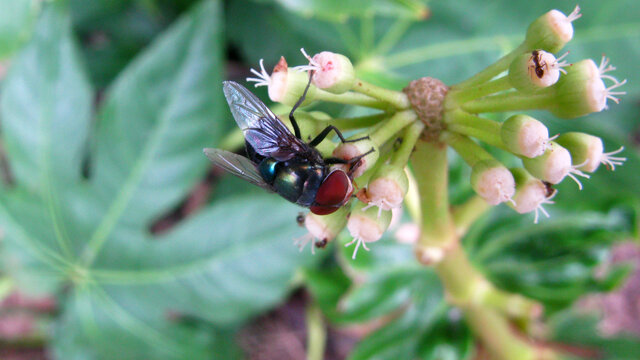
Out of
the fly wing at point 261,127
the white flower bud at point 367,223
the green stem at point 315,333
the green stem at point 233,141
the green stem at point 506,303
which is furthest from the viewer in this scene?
the green stem at point 315,333

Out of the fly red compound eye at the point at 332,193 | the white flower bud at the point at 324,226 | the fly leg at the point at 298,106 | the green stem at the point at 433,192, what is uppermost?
the fly leg at the point at 298,106

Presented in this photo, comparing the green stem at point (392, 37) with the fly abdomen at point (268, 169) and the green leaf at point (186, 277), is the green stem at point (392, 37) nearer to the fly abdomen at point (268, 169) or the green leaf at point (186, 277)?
the green leaf at point (186, 277)

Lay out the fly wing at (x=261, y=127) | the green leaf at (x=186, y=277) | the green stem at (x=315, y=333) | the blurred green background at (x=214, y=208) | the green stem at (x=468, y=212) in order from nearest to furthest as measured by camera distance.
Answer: the fly wing at (x=261, y=127)
the green stem at (x=468, y=212)
the blurred green background at (x=214, y=208)
the green leaf at (x=186, y=277)
the green stem at (x=315, y=333)

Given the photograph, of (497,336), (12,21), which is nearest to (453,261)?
(497,336)

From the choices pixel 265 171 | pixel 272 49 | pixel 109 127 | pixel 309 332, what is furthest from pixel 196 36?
pixel 309 332

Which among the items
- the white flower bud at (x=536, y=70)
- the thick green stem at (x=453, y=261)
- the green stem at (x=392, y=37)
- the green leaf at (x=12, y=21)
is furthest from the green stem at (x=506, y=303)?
the green leaf at (x=12, y=21)

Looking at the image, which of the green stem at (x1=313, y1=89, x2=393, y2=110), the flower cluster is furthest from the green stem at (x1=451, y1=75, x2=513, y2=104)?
the green stem at (x1=313, y1=89, x2=393, y2=110)

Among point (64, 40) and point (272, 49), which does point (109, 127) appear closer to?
point (64, 40)
